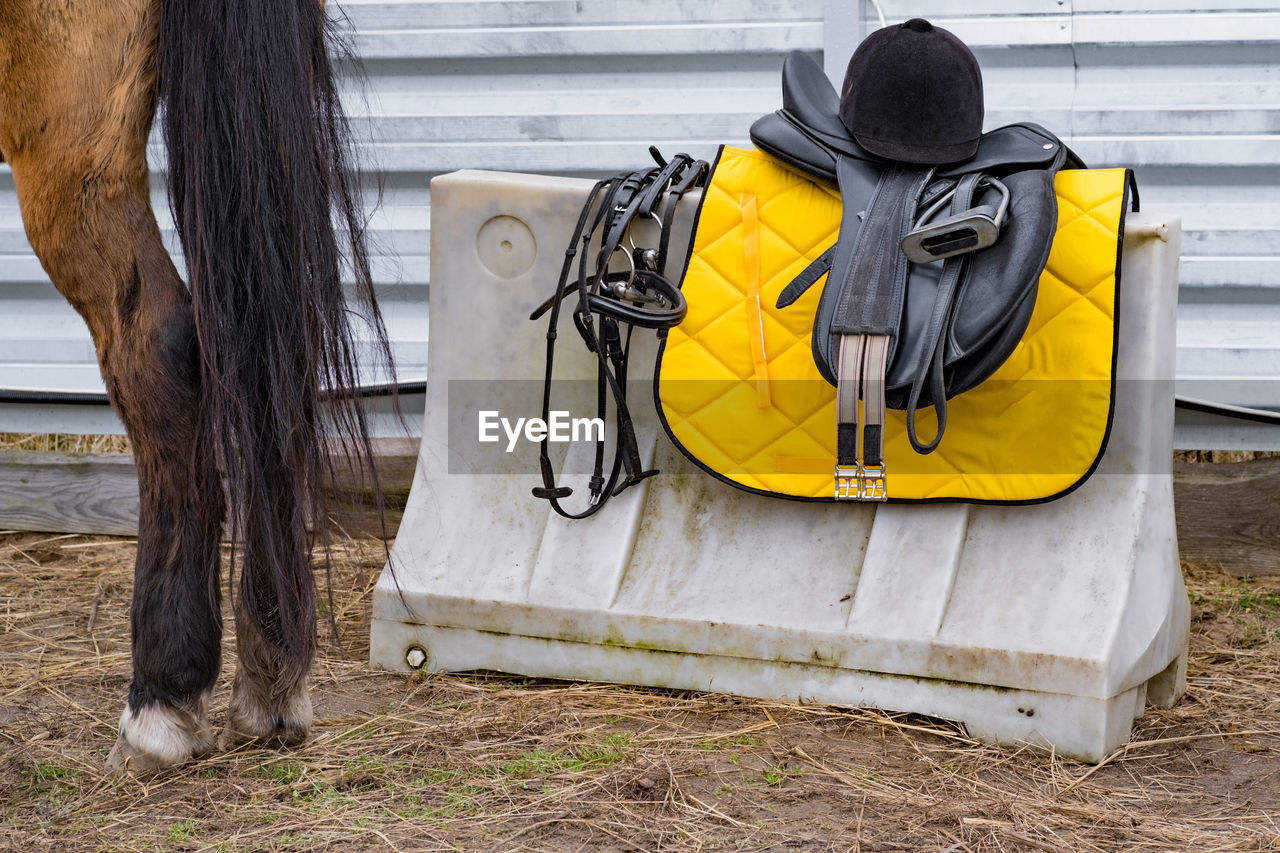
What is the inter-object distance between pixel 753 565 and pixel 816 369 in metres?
0.42

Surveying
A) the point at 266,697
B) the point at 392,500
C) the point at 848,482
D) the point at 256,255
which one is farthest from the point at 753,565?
the point at 392,500

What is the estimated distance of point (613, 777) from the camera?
1.79 metres

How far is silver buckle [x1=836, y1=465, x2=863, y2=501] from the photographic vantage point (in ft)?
6.84

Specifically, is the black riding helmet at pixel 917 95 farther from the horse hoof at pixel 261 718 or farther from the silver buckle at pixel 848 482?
the horse hoof at pixel 261 718

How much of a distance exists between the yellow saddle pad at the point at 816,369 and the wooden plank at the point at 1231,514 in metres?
1.20

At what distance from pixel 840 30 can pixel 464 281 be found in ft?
4.24

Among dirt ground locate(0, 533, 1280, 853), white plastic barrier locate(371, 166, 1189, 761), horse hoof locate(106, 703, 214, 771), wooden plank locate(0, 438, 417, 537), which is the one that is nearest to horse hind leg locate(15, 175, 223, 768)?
horse hoof locate(106, 703, 214, 771)

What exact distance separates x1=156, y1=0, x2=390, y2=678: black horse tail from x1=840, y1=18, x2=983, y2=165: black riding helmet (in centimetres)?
102

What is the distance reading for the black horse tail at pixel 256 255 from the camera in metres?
1.67

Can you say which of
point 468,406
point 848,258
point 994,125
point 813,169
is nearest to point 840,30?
point 994,125

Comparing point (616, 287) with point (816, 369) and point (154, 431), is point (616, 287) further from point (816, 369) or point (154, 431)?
point (154, 431)

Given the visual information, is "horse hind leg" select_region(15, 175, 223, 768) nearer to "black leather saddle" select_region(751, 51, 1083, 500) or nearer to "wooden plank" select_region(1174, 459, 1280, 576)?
"black leather saddle" select_region(751, 51, 1083, 500)

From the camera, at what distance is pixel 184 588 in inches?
68.6

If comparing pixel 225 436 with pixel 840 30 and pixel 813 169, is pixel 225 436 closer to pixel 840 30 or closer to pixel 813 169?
pixel 813 169
